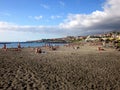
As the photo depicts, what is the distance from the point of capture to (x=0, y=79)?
11.4m

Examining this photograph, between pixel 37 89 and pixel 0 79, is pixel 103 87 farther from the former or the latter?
pixel 0 79

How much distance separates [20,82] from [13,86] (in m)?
0.90

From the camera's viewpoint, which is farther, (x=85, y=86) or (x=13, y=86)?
(x=85, y=86)

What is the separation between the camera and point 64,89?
10227 mm

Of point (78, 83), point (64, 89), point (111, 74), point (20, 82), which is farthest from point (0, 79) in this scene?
point (111, 74)

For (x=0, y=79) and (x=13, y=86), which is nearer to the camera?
(x=13, y=86)

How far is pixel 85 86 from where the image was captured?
36.0 feet

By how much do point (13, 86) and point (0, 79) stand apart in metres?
1.68

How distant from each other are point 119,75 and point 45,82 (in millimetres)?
6073

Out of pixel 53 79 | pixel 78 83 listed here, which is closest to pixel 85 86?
pixel 78 83

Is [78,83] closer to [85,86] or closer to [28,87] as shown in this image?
[85,86]

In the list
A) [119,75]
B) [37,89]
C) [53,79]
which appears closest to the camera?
[37,89]

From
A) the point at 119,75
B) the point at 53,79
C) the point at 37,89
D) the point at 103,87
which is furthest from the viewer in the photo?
the point at 119,75

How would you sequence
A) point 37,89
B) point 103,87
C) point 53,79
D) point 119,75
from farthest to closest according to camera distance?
point 119,75
point 53,79
point 103,87
point 37,89
